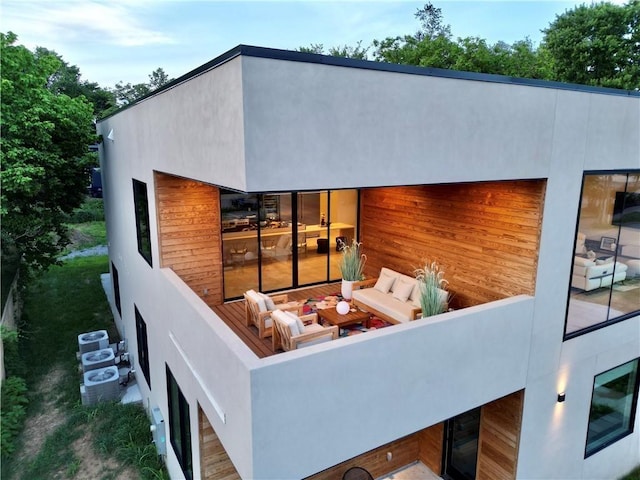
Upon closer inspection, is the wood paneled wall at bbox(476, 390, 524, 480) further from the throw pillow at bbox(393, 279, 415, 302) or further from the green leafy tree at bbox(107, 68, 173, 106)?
the green leafy tree at bbox(107, 68, 173, 106)

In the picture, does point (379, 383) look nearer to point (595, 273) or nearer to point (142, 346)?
point (595, 273)

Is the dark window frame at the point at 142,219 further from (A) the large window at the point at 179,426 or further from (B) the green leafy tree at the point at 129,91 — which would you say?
(B) the green leafy tree at the point at 129,91

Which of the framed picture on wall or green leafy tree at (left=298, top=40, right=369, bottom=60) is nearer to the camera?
the framed picture on wall

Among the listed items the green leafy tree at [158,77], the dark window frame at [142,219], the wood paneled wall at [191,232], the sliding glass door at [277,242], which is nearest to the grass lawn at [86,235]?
the dark window frame at [142,219]

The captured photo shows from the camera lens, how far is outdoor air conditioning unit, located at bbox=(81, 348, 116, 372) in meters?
10.7

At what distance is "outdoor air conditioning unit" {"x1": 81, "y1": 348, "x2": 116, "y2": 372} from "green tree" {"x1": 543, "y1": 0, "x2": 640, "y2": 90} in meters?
28.4

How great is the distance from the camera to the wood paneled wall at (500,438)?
611 centimetres

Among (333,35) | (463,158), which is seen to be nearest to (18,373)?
(463,158)

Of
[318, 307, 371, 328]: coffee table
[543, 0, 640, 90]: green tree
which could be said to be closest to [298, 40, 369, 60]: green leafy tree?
[543, 0, 640, 90]: green tree

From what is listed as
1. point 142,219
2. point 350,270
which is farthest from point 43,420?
point 350,270

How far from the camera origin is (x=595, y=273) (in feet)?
21.7

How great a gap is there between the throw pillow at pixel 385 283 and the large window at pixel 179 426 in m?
3.93

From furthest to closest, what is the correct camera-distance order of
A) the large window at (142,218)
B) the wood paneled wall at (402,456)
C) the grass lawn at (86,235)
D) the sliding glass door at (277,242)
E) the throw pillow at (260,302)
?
the grass lawn at (86,235), the sliding glass door at (277,242), the large window at (142,218), the wood paneled wall at (402,456), the throw pillow at (260,302)

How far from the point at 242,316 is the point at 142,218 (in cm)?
266
